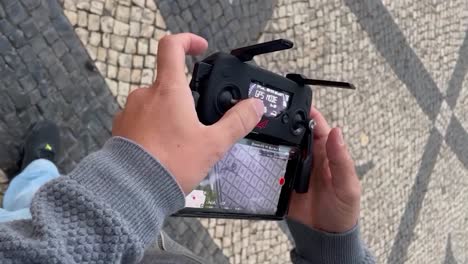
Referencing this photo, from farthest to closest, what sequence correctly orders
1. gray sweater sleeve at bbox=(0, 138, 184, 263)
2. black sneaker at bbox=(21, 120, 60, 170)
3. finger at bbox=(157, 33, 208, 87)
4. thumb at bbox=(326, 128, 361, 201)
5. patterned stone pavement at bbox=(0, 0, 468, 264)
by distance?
1. patterned stone pavement at bbox=(0, 0, 468, 264)
2. black sneaker at bbox=(21, 120, 60, 170)
3. thumb at bbox=(326, 128, 361, 201)
4. finger at bbox=(157, 33, 208, 87)
5. gray sweater sleeve at bbox=(0, 138, 184, 263)

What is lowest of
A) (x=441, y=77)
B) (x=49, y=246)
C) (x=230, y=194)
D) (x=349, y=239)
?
(x=441, y=77)

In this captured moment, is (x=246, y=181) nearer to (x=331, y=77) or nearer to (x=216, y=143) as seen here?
(x=216, y=143)

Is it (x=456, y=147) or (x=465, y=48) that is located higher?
(x=465, y=48)

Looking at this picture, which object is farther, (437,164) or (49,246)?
(437,164)

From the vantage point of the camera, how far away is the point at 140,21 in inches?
85.5

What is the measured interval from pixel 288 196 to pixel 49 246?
0.57 m

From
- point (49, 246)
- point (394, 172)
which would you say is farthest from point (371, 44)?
point (49, 246)

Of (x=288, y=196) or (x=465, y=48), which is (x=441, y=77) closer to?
(x=465, y=48)

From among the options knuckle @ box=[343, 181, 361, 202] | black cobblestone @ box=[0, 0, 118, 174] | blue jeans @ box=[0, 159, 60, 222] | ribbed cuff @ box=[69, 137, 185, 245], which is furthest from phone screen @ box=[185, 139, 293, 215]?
black cobblestone @ box=[0, 0, 118, 174]

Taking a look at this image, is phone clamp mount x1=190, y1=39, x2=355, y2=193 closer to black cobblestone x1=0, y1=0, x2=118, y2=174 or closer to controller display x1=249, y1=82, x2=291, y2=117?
controller display x1=249, y1=82, x2=291, y2=117

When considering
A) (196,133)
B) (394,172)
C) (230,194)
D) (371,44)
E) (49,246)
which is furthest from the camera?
(394,172)

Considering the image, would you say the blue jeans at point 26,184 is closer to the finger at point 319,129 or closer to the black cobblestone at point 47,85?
the black cobblestone at point 47,85

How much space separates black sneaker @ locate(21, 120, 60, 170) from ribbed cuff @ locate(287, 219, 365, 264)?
1003 millimetres

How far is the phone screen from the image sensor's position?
3.47ft
